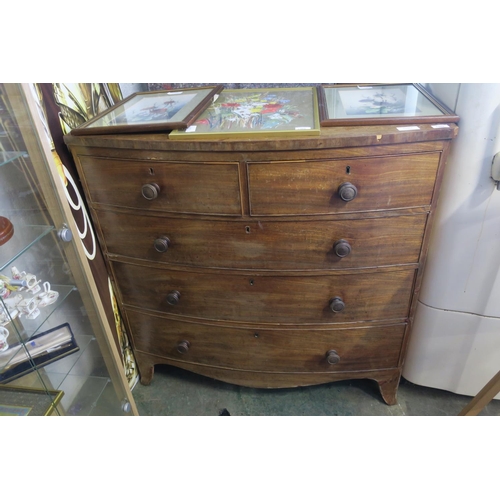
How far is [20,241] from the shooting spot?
1070 mm

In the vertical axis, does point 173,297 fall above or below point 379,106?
below

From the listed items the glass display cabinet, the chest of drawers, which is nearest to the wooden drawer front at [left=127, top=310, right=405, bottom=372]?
the chest of drawers

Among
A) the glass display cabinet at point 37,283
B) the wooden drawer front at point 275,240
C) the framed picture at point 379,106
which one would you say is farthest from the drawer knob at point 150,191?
the framed picture at point 379,106

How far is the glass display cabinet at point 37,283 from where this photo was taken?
1.00 m

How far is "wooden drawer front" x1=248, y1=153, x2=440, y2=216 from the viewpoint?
107 cm

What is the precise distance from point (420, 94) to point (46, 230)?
1268mm

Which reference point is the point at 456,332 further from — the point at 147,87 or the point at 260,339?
the point at 147,87

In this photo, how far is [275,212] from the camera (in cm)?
A: 116

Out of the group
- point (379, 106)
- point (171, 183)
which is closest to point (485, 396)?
point (379, 106)

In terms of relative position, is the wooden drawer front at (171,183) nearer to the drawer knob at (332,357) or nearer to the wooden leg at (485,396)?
the drawer knob at (332,357)

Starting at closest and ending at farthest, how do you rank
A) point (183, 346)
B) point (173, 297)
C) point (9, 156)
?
point (9, 156) → point (173, 297) → point (183, 346)

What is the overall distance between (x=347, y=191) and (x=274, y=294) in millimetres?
458

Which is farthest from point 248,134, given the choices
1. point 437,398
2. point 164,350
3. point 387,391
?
point 437,398

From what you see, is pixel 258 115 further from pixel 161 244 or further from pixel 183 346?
pixel 183 346
